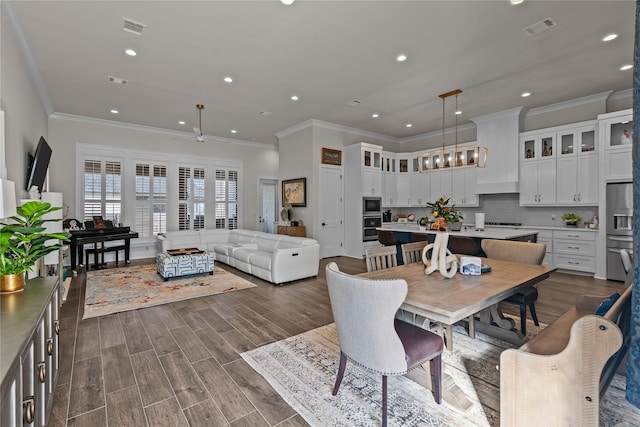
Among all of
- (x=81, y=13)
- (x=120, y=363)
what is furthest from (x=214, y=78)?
(x=120, y=363)

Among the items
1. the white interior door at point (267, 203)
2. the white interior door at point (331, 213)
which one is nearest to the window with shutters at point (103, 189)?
the white interior door at point (267, 203)

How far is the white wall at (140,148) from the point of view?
6.33 m

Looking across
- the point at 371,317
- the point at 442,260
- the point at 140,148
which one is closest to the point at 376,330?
the point at 371,317

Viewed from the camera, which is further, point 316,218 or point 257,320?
point 316,218

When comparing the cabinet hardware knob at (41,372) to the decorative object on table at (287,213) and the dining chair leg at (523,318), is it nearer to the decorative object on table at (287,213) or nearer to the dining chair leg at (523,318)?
A: the dining chair leg at (523,318)

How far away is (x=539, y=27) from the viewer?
3.28 m

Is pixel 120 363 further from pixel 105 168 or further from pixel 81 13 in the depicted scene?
pixel 105 168

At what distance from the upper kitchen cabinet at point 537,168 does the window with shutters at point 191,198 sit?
7835 millimetres

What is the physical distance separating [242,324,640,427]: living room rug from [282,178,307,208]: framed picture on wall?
467 centimetres

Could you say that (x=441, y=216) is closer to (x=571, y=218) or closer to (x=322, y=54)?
(x=571, y=218)

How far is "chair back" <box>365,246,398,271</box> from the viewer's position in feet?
9.35

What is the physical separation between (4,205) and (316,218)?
219 inches

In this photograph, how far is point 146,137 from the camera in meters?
7.38

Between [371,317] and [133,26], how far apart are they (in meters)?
3.89
